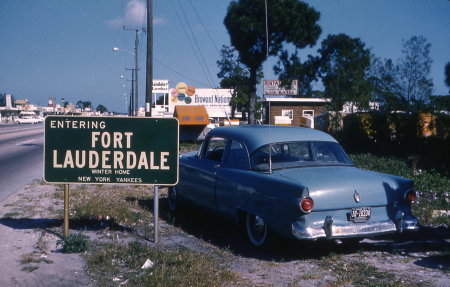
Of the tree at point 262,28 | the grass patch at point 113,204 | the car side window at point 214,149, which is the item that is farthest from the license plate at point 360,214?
the tree at point 262,28

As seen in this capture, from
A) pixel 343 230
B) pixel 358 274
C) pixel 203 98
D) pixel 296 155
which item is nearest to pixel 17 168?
pixel 296 155

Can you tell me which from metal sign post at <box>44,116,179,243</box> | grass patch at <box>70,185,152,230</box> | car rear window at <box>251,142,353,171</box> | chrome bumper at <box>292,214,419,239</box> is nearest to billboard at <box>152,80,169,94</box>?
grass patch at <box>70,185,152,230</box>

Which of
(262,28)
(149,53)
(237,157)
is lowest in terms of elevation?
(237,157)

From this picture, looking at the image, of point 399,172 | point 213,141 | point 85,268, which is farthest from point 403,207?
point 399,172

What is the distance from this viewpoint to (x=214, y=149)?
7.42m

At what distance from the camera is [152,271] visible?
16.6 ft

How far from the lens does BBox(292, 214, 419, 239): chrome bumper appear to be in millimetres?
5254

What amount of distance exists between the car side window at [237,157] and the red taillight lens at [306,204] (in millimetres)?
1187

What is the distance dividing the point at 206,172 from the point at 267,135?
114 cm

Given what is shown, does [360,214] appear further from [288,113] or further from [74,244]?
[288,113]

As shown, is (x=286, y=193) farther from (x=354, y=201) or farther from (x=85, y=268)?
(x=85, y=268)

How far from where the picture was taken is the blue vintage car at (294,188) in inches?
210

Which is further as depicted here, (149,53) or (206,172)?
(149,53)

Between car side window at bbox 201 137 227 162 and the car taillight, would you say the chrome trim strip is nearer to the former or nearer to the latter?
the car taillight
